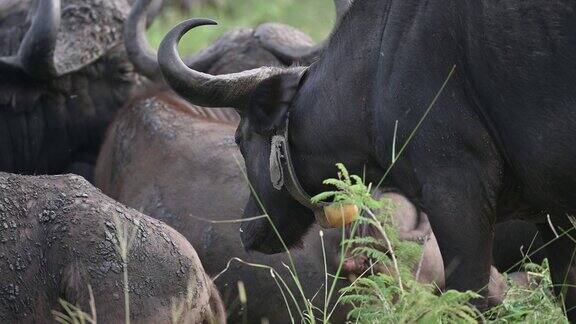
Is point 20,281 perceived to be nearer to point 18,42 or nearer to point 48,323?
point 48,323

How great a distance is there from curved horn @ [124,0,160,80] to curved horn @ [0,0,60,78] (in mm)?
496

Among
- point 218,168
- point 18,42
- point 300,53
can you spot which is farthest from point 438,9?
point 18,42

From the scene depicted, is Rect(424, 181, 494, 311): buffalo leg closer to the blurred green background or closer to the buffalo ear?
the buffalo ear

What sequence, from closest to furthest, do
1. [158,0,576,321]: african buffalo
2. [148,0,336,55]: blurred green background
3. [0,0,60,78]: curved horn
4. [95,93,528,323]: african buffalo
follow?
1. [158,0,576,321]: african buffalo
2. [95,93,528,323]: african buffalo
3. [0,0,60,78]: curved horn
4. [148,0,336,55]: blurred green background

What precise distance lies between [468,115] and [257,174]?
1.35 m

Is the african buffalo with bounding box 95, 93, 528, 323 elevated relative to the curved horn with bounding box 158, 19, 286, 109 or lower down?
lower down

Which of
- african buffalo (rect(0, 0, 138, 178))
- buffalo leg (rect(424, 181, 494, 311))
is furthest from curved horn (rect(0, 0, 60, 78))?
buffalo leg (rect(424, 181, 494, 311))

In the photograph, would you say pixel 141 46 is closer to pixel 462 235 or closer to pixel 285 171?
pixel 285 171

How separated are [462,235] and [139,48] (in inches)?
167

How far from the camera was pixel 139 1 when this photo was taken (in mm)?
9344

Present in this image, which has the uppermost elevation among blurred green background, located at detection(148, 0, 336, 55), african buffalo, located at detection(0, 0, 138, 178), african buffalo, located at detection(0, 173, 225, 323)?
african buffalo, located at detection(0, 173, 225, 323)

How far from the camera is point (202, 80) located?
629 cm

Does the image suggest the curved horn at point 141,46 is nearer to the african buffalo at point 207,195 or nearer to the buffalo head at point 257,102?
the african buffalo at point 207,195

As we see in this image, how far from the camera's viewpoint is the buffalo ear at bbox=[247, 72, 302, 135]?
620 cm
